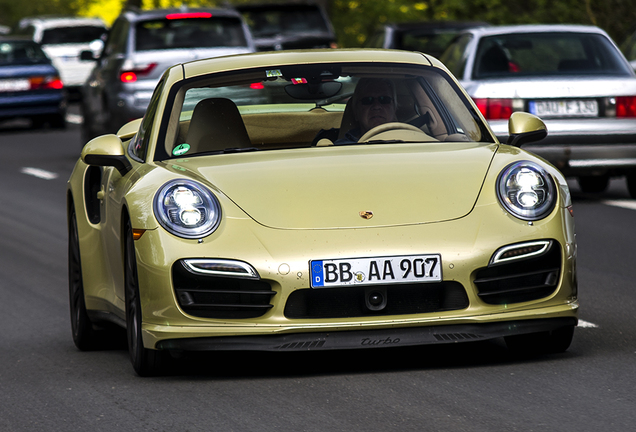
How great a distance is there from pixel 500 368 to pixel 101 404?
1.60 meters

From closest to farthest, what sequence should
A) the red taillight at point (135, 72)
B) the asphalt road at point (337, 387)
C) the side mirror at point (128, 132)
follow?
the asphalt road at point (337, 387), the side mirror at point (128, 132), the red taillight at point (135, 72)

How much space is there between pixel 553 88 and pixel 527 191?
6620 mm

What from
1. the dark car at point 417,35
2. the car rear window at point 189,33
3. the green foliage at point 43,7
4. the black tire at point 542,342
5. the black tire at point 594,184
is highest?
the black tire at point 542,342

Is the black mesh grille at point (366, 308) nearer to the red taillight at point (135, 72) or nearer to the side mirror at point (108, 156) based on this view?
the side mirror at point (108, 156)

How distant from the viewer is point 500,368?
579 cm

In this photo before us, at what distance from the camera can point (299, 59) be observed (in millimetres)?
6910

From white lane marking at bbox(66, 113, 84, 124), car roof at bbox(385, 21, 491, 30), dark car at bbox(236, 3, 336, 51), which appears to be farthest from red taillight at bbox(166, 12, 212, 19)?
white lane marking at bbox(66, 113, 84, 124)

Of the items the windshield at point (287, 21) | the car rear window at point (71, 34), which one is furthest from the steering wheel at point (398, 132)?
the car rear window at point (71, 34)

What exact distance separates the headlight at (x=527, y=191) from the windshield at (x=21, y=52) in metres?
20.2

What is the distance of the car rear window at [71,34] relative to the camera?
34438 mm

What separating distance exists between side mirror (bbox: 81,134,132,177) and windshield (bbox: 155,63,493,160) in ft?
0.61

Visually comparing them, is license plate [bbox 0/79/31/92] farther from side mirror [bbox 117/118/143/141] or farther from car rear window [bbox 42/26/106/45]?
side mirror [bbox 117/118/143/141]

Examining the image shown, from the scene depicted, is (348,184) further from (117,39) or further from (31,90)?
(31,90)

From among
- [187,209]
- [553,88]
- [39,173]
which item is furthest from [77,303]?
[39,173]
